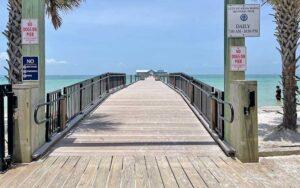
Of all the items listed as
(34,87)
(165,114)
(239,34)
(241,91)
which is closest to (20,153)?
(34,87)

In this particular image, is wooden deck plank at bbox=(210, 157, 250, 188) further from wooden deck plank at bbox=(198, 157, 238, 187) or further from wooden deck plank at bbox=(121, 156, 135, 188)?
wooden deck plank at bbox=(121, 156, 135, 188)

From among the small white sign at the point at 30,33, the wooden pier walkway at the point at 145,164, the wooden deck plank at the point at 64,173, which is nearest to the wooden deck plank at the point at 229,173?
the wooden pier walkway at the point at 145,164

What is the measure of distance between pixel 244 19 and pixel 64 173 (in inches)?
166

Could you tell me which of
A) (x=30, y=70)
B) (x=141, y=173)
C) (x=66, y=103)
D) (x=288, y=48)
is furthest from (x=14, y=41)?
(x=288, y=48)

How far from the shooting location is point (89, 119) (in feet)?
44.1

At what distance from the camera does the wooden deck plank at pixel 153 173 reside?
Result: 6.33m

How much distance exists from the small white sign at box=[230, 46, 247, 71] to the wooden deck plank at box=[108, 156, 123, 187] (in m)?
2.72

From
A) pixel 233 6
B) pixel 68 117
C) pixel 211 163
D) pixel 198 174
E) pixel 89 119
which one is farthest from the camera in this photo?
pixel 89 119

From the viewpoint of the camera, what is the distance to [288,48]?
581 inches

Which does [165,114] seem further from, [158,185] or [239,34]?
[158,185]

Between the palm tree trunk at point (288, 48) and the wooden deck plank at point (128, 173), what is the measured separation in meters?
8.31

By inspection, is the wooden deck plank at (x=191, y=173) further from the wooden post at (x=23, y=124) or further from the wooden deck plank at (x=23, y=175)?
the wooden post at (x=23, y=124)

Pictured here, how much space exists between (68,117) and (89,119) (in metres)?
1.35

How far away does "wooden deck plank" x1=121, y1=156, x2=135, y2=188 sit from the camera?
634cm
